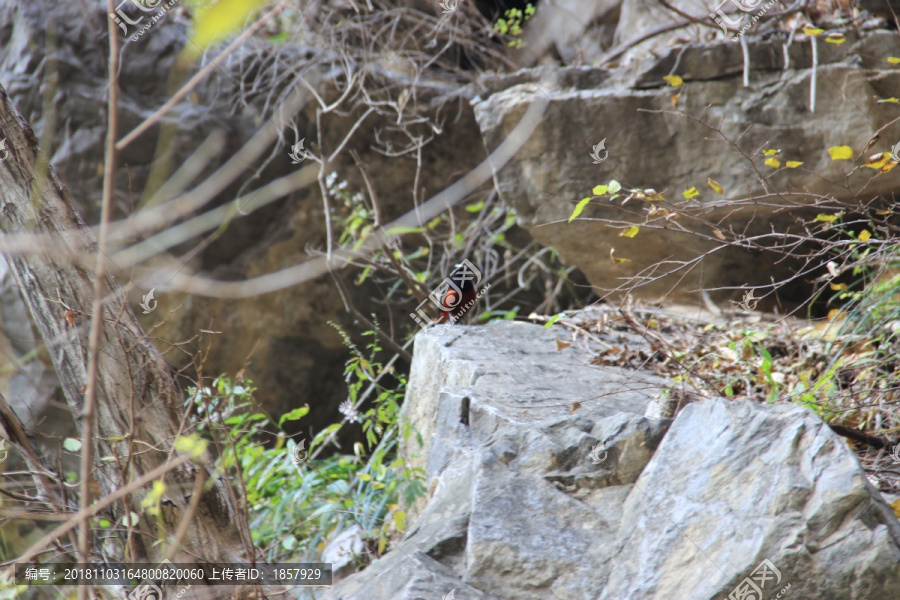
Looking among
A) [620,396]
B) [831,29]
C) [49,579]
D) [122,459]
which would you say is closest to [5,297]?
[49,579]

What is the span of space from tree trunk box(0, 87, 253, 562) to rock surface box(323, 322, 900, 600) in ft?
2.10

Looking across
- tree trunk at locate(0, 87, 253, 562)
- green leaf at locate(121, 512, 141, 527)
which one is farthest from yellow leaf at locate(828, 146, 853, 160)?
green leaf at locate(121, 512, 141, 527)

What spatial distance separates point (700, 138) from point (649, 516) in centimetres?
227

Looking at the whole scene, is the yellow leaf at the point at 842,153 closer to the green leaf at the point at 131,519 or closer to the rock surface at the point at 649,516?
the rock surface at the point at 649,516

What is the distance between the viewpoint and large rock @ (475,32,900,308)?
312 cm

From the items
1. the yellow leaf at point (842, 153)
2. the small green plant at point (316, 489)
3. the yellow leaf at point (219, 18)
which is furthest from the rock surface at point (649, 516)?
the yellow leaf at point (219, 18)

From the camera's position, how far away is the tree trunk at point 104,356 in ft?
6.97

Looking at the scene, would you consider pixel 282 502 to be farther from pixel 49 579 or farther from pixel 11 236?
pixel 11 236

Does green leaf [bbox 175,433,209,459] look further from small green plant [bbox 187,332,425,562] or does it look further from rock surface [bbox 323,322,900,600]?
small green plant [bbox 187,332,425,562]

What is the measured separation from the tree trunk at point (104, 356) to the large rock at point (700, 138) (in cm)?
191

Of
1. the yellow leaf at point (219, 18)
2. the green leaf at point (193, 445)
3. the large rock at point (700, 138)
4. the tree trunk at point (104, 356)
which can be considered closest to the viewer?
the yellow leaf at point (219, 18)

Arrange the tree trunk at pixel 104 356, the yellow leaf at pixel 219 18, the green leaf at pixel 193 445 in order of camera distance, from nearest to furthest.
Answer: the yellow leaf at pixel 219 18, the green leaf at pixel 193 445, the tree trunk at pixel 104 356

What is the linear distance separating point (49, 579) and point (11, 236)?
1.24m

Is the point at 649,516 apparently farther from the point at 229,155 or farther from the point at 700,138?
the point at 229,155
